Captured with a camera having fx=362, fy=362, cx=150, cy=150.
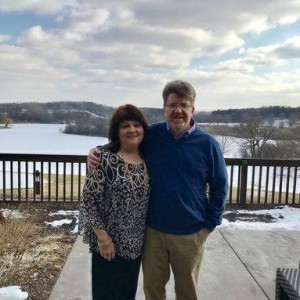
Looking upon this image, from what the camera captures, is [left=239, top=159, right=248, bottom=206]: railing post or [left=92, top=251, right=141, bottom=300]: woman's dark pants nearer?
[left=92, top=251, right=141, bottom=300]: woman's dark pants

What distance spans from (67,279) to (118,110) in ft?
6.34

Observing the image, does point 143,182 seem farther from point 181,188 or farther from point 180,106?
point 180,106

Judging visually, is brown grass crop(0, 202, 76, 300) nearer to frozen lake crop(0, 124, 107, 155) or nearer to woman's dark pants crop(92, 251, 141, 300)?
woman's dark pants crop(92, 251, 141, 300)

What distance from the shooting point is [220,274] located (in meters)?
3.50

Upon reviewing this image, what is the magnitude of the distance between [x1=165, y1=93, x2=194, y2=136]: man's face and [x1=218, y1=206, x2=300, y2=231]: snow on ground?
3.28m

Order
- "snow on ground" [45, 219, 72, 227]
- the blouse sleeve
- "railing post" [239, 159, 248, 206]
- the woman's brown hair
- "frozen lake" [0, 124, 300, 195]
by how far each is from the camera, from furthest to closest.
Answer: "frozen lake" [0, 124, 300, 195], "railing post" [239, 159, 248, 206], "snow on ground" [45, 219, 72, 227], the woman's brown hair, the blouse sleeve

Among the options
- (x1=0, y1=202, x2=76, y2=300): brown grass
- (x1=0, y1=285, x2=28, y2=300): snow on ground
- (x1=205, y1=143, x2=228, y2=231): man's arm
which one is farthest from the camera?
(x1=0, y1=202, x2=76, y2=300): brown grass

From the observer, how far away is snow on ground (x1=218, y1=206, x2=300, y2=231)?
16.9 ft

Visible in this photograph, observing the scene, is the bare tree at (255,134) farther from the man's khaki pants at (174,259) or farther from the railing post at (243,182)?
the man's khaki pants at (174,259)

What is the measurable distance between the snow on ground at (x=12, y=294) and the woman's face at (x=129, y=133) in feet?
5.53

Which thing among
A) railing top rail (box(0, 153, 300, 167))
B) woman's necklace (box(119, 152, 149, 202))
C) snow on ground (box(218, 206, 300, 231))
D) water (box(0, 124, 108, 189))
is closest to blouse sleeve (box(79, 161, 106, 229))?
woman's necklace (box(119, 152, 149, 202))

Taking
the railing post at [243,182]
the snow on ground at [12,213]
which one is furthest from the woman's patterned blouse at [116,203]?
the railing post at [243,182]

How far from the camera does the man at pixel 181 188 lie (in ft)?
7.06

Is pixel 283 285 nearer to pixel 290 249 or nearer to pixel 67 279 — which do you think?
pixel 67 279
